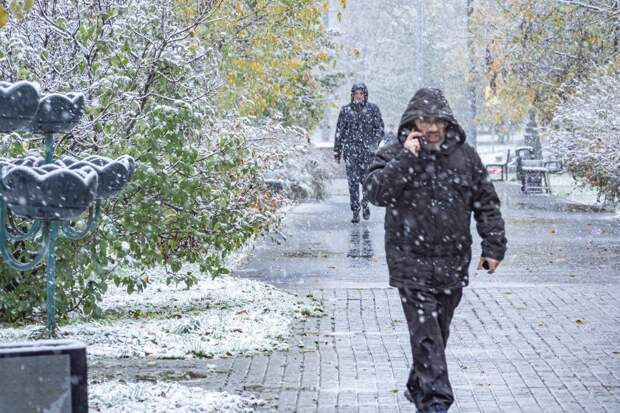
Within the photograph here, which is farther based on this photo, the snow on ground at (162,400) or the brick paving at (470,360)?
the brick paving at (470,360)

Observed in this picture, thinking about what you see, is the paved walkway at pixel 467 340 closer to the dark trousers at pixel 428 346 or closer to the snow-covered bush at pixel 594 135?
the dark trousers at pixel 428 346

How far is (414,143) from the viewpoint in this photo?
20.5 ft

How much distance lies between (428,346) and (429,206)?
0.74 meters

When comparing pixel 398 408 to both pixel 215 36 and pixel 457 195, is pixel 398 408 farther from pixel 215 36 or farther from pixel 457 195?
pixel 215 36

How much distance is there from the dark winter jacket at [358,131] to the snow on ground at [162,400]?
11.2 m

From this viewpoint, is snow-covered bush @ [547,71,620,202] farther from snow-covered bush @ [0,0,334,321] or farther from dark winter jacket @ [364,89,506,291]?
dark winter jacket @ [364,89,506,291]

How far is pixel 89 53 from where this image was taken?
9727 millimetres

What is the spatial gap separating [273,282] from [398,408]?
550 cm

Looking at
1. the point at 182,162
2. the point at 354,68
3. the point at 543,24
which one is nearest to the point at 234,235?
the point at 182,162

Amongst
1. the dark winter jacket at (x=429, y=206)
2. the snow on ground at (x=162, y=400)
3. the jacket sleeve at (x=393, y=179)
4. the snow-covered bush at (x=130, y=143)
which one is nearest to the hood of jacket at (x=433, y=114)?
the dark winter jacket at (x=429, y=206)

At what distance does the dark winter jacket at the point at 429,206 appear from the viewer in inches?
247

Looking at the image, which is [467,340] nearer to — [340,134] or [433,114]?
[433,114]

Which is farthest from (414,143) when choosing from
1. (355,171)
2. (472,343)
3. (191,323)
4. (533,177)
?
(533,177)

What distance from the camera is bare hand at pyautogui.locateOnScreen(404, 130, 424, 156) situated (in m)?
6.23
